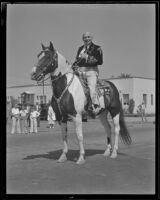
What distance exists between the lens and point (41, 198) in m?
7.10

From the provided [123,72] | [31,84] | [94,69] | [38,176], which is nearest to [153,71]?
[123,72]

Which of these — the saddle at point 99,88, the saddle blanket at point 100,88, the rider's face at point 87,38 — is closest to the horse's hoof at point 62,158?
the saddle at point 99,88

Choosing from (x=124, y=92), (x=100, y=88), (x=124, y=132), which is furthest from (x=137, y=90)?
(x=124, y=132)

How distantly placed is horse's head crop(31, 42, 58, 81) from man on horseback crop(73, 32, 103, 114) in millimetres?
516

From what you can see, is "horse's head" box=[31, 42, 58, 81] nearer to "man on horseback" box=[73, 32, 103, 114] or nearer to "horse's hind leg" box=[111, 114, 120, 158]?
"man on horseback" box=[73, 32, 103, 114]

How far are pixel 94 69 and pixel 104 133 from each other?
1.41 meters

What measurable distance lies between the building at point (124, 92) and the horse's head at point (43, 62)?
30 centimetres

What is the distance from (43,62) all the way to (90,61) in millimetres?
920

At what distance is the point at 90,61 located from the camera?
7926 mm

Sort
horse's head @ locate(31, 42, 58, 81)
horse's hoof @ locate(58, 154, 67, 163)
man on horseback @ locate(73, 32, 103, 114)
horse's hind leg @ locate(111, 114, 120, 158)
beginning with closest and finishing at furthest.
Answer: horse's head @ locate(31, 42, 58, 81) < man on horseback @ locate(73, 32, 103, 114) < horse's hoof @ locate(58, 154, 67, 163) < horse's hind leg @ locate(111, 114, 120, 158)

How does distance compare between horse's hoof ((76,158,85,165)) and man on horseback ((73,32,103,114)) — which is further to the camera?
horse's hoof ((76,158,85,165))

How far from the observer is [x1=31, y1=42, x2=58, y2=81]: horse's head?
7.62 metres

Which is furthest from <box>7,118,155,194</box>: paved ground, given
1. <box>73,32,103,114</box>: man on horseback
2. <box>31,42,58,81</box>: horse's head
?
<box>31,42,58,81</box>: horse's head

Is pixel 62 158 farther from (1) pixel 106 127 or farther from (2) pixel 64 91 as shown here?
(2) pixel 64 91
